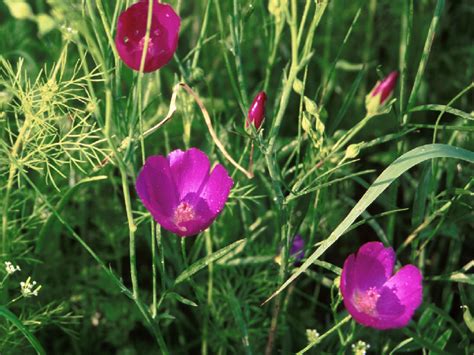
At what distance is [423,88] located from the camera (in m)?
2.06

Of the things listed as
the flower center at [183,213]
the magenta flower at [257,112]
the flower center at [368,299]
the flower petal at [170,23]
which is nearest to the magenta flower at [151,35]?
the flower petal at [170,23]

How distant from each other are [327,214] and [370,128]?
410mm

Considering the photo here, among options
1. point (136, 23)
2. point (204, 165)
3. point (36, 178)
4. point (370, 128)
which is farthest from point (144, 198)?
point (370, 128)

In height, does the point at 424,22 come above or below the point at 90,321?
above

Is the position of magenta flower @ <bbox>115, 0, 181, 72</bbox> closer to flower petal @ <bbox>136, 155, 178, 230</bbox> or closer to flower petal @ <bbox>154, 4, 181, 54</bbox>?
flower petal @ <bbox>154, 4, 181, 54</bbox>

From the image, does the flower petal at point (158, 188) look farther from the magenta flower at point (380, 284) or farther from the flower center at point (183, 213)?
the magenta flower at point (380, 284)

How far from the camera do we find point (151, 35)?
1.12 metres

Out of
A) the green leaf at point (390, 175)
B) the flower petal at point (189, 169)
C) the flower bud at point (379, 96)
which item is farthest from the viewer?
the flower petal at point (189, 169)

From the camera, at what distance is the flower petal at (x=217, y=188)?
1.14m

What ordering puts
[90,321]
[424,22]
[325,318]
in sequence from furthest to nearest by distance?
[424,22], [325,318], [90,321]

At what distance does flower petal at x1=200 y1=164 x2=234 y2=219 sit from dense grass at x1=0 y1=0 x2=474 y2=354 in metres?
0.07

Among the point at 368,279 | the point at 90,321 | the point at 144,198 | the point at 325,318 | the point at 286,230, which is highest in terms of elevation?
the point at 144,198

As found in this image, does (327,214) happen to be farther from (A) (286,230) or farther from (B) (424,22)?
(B) (424,22)

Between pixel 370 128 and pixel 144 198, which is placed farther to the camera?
pixel 370 128
